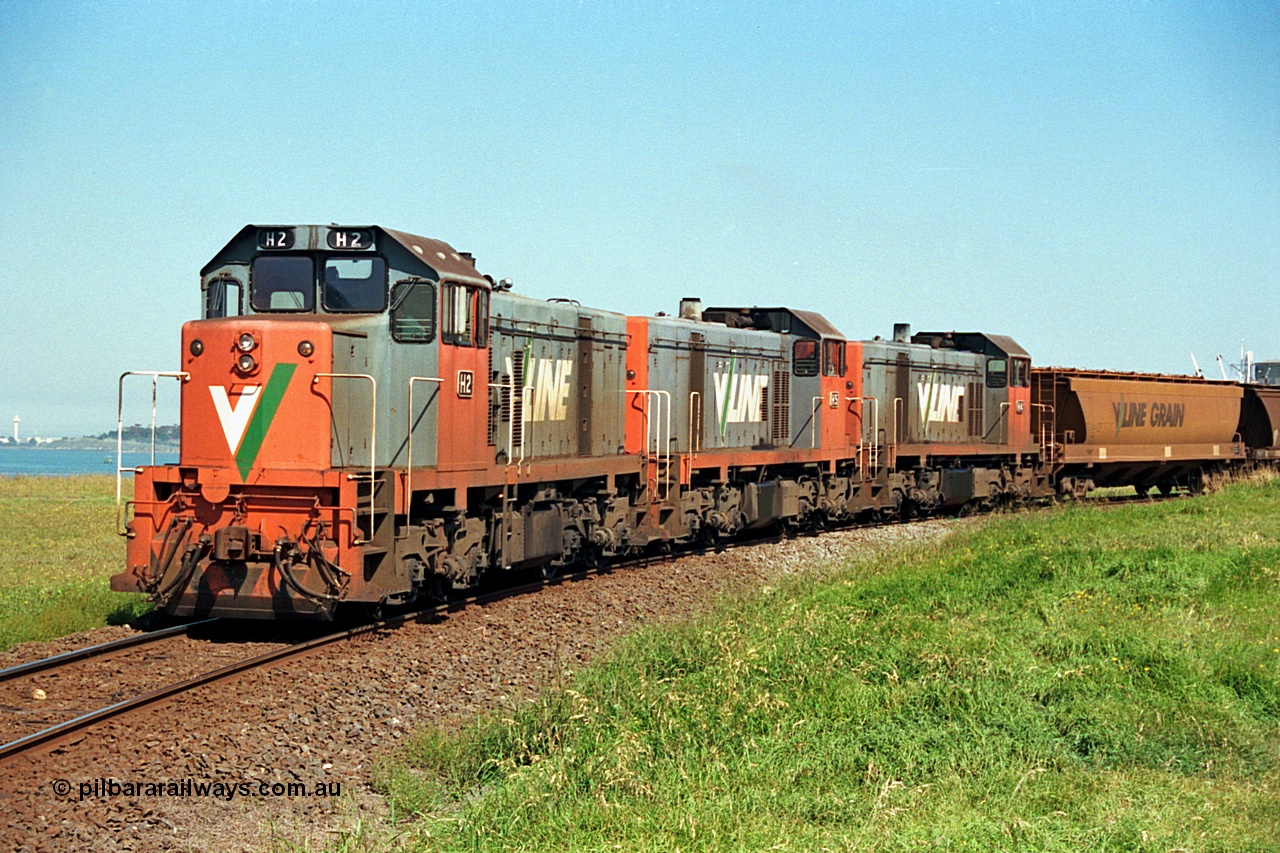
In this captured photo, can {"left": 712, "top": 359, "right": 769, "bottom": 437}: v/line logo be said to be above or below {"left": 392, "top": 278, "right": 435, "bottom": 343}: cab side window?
below

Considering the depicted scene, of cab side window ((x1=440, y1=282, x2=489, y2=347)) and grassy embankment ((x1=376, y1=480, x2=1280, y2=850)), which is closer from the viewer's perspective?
grassy embankment ((x1=376, y1=480, x2=1280, y2=850))

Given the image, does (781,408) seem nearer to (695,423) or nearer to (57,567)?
(695,423)

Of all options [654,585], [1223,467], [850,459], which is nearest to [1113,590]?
[654,585]

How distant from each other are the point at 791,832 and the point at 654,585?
9.13 m

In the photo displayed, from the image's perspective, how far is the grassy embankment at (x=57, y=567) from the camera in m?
11.9

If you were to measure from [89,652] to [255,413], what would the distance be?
2407 mm

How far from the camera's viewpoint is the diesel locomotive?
1067 cm

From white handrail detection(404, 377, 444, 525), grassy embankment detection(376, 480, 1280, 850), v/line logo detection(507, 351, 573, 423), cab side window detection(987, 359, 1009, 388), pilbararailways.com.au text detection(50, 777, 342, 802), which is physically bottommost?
pilbararailways.com.au text detection(50, 777, 342, 802)

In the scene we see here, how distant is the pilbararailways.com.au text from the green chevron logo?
14.3ft

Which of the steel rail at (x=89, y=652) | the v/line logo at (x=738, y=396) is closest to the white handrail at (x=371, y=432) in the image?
the steel rail at (x=89, y=652)

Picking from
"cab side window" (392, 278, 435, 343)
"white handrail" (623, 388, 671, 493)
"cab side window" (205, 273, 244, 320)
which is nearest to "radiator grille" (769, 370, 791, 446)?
"white handrail" (623, 388, 671, 493)

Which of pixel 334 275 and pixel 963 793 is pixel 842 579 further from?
pixel 963 793

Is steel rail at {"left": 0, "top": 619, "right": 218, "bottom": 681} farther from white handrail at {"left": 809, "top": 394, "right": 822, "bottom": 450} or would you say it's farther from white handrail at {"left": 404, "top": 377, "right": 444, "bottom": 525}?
white handrail at {"left": 809, "top": 394, "right": 822, "bottom": 450}

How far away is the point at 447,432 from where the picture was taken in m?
12.0
